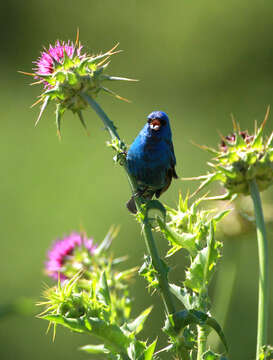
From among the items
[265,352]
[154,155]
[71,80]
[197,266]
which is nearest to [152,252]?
[197,266]

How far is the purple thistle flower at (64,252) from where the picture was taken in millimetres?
4125

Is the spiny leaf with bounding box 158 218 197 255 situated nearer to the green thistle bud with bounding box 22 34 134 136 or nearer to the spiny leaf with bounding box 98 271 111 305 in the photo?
the spiny leaf with bounding box 98 271 111 305

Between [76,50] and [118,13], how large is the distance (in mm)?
12906

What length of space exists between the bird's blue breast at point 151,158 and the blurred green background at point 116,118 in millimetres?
5659

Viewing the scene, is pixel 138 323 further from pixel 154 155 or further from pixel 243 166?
pixel 154 155

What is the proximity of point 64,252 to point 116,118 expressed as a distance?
9.80 meters

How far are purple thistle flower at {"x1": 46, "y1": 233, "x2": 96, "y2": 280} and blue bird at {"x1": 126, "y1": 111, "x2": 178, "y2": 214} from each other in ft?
2.37

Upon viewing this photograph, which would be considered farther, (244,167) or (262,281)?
(244,167)

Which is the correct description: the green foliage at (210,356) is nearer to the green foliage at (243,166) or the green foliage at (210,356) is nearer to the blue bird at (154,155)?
the green foliage at (243,166)

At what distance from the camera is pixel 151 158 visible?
11.8 ft

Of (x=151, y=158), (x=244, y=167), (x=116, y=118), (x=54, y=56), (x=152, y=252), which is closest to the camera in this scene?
(x=152, y=252)

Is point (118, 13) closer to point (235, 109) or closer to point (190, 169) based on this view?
point (235, 109)

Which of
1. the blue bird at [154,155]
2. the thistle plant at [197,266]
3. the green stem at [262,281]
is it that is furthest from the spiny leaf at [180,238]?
the blue bird at [154,155]

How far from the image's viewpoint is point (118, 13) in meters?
15.7
